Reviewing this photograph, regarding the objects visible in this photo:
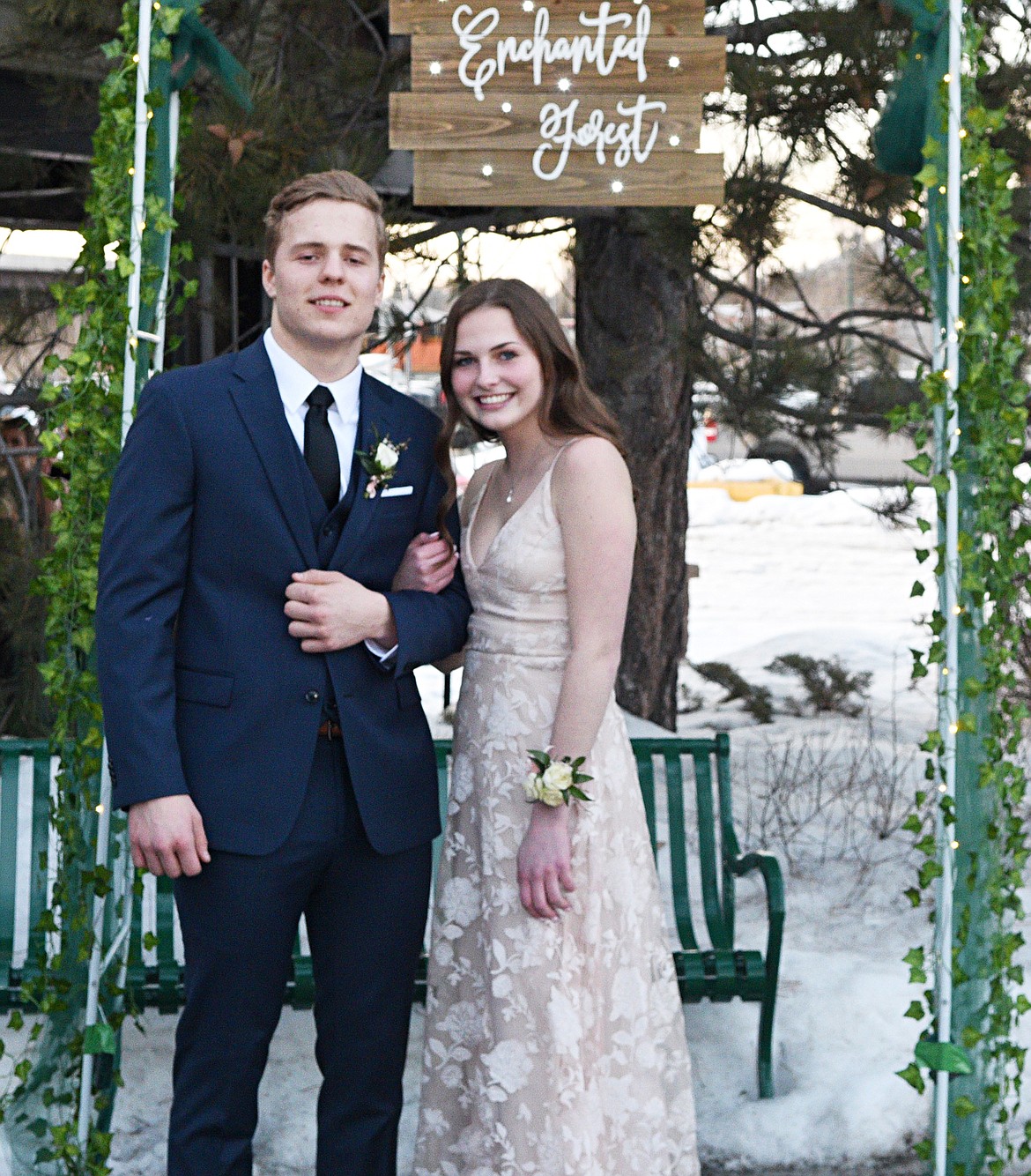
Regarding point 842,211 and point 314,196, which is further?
point 842,211

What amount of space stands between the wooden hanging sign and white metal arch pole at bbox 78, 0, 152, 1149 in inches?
23.5

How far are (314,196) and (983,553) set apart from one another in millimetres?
1391

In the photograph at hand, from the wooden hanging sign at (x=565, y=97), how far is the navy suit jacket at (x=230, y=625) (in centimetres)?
91

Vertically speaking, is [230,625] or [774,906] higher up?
[230,625]

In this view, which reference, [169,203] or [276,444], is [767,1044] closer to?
[276,444]

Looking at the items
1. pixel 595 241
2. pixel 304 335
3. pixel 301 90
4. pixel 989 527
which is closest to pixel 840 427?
pixel 595 241

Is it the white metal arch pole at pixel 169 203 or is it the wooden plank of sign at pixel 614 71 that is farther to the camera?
the wooden plank of sign at pixel 614 71

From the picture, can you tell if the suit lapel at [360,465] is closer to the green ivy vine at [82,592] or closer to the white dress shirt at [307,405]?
the white dress shirt at [307,405]

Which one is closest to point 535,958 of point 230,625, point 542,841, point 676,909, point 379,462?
point 542,841

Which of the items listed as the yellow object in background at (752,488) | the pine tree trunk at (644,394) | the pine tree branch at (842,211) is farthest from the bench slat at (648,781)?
the yellow object in background at (752,488)

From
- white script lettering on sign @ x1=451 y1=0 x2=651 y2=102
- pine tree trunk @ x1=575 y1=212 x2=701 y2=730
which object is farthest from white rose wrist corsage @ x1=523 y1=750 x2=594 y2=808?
pine tree trunk @ x1=575 y1=212 x2=701 y2=730

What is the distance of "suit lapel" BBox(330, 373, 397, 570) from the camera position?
2592mm

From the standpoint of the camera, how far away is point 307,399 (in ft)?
8.61

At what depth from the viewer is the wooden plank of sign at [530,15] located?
3207 mm
